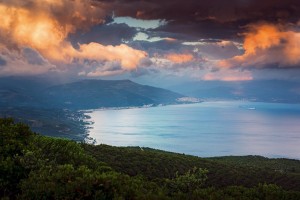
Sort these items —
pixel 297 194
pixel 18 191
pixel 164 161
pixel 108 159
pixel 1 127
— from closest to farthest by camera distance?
pixel 18 191
pixel 297 194
pixel 1 127
pixel 108 159
pixel 164 161

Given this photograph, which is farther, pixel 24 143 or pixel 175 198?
pixel 24 143

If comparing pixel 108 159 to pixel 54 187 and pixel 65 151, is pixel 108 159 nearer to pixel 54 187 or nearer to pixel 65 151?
pixel 65 151

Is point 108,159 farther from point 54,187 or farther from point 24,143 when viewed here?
point 54,187

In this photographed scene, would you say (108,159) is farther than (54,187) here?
Yes

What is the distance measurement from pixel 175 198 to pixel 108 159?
5546 cm

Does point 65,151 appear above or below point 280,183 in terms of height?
above

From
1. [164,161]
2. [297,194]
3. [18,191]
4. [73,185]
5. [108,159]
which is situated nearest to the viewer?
[73,185]

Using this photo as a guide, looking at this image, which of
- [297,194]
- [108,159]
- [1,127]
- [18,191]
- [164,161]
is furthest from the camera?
[164,161]

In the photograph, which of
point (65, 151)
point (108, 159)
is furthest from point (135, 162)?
point (65, 151)

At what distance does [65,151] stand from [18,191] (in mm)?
9082

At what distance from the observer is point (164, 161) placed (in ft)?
284

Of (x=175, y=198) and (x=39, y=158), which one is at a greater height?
(x=39, y=158)

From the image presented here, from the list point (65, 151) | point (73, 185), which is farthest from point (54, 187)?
point (65, 151)

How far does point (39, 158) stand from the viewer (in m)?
30.4
